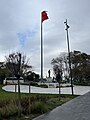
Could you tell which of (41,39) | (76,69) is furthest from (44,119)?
(76,69)

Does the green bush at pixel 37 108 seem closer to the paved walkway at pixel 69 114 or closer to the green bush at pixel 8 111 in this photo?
the paved walkway at pixel 69 114

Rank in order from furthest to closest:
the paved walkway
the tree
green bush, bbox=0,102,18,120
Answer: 1. the tree
2. green bush, bbox=0,102,18,120
3. the paved walkway

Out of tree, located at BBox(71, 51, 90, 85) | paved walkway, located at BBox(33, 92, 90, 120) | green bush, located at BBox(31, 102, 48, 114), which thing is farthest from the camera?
tree, located at BBox(71, 51, 90, 85)

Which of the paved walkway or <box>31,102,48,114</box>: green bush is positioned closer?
the paved walkway

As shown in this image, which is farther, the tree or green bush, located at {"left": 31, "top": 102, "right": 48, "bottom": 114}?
the tree

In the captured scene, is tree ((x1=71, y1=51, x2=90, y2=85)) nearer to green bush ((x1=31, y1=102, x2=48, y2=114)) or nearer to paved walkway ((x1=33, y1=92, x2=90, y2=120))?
paved walkway ((x1=33, y1=92, x2=90, y2=120))

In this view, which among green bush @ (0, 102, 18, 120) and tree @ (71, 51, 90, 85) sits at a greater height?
tree @ (71, 51, 90, 85)

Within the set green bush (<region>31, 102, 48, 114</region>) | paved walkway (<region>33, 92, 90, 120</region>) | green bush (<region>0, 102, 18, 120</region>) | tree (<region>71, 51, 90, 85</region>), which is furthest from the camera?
tree (<region>71, 51, 90, 85</region>)

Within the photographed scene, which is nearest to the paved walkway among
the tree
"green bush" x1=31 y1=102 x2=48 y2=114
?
"green bush" x1=31 y1=102 x2=48 y2=114

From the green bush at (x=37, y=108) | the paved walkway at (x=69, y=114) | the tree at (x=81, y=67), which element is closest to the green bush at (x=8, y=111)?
the green bush at (x=37, y=108)

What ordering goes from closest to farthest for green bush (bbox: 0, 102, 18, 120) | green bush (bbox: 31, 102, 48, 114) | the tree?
1. green bush (bbox: 0, 102, 18, 120)
2. green bush (bbox: 31, 102, 48, 114)
3. the tree

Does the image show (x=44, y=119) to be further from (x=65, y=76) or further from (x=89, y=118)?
(x=65, y=76)

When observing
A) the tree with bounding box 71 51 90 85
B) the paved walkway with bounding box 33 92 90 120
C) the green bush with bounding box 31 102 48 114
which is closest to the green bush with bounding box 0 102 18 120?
the green bush with bounding box 31 102 48 114

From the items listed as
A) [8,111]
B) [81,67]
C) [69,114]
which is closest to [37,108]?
[8,111]
